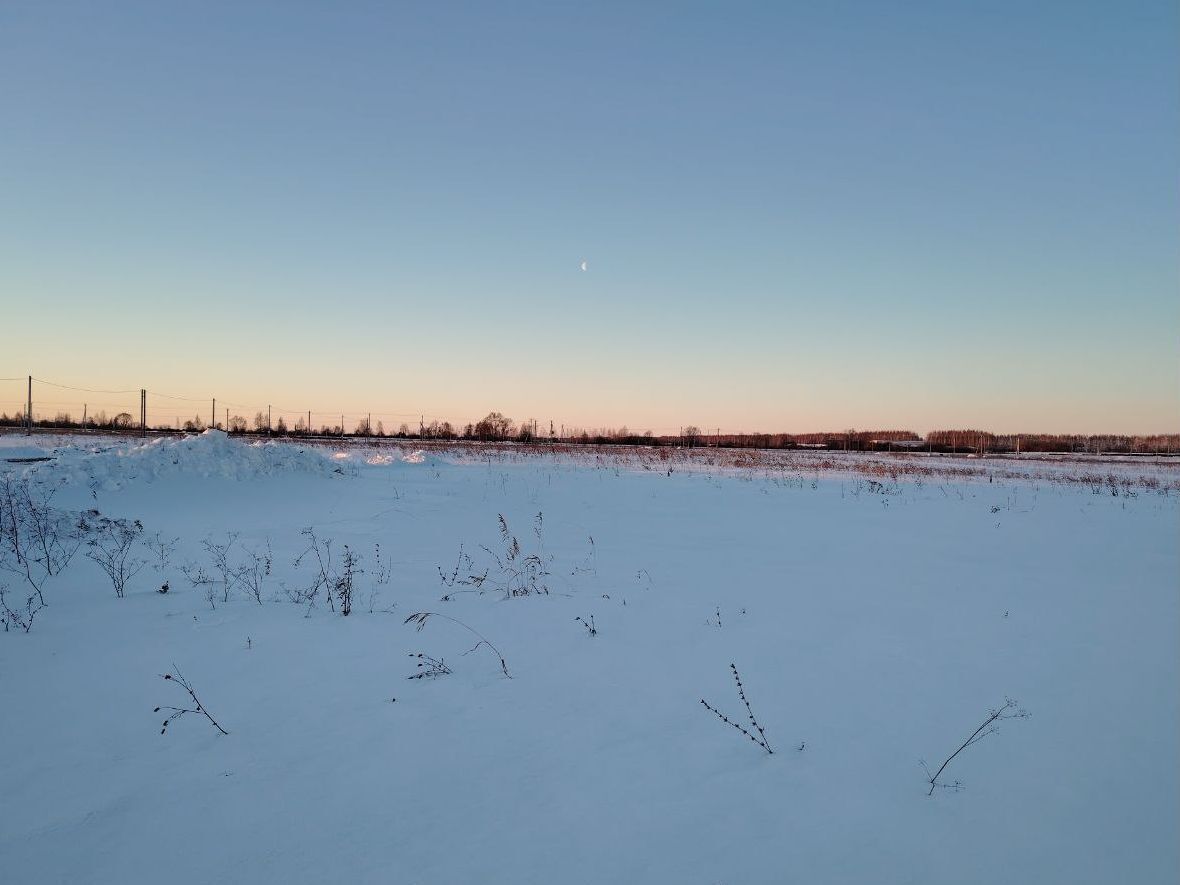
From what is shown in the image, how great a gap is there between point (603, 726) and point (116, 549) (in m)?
7.17

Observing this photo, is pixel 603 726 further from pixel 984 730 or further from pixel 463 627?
pixel 984 730

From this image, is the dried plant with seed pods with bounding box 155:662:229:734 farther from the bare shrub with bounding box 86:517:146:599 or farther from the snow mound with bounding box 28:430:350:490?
the snow mound with bounding box 28:430:350:490

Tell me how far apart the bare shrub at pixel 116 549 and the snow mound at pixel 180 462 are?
4.67 m

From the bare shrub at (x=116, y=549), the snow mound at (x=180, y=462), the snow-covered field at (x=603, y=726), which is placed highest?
the snow mound at (x=180, y=462)

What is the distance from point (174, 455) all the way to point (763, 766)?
14944 millimetres

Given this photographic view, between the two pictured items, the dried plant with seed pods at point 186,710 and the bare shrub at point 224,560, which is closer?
the dried plant with seed pods at point 186,710

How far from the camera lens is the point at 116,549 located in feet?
24.9

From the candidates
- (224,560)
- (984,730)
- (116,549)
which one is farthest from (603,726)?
(116,549)

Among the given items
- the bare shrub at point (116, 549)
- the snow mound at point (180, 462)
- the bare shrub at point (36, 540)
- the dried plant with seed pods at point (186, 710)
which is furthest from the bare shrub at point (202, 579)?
the snow mound at point (180, 462)

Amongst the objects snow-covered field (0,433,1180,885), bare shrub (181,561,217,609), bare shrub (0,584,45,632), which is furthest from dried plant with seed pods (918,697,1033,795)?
bare shrub (0,584,45,632)

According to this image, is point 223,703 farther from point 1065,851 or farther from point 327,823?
point 1065,851

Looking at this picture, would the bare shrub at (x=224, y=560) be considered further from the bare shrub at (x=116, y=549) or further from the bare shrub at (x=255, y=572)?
the bare shrub at (x=116, y=549)

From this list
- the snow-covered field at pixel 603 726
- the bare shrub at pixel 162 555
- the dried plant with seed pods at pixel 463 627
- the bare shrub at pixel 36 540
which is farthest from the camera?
the bare shrub at pixel 162 555

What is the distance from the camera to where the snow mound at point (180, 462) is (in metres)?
12.4
